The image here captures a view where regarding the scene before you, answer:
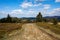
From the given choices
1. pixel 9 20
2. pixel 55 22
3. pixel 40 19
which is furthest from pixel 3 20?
pixel 55 22

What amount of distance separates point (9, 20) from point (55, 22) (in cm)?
4597

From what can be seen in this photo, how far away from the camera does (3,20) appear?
330ft

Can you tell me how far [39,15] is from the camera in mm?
112125

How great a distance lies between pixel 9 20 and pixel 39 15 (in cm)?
2480

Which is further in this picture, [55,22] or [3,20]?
[3,20]

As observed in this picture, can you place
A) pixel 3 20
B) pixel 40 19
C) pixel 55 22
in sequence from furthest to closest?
pixel 40 19 < pixel 3 20 < pixel 55 22

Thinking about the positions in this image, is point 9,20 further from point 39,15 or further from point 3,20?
point 39,15

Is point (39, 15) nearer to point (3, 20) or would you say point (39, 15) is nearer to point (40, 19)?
point (40, 19)

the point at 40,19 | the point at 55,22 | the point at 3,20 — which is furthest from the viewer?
the point at 40,19

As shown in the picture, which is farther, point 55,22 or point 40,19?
point 40,19

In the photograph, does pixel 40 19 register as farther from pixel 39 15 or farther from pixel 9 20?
pixel 9 20

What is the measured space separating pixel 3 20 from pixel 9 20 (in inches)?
169

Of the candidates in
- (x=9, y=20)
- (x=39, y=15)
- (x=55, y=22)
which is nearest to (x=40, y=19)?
(x=39, y=15)

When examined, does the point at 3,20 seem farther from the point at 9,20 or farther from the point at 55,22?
the point at 55,22
